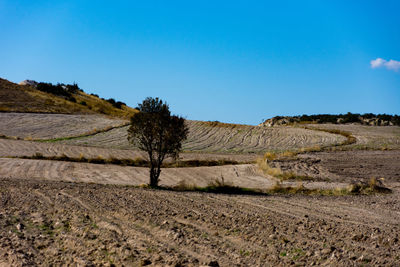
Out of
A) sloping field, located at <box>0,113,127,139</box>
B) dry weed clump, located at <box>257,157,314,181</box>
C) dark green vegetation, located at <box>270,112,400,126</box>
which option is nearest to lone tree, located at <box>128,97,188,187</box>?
dry weed clump, located at <box>257,157,314,181</box>

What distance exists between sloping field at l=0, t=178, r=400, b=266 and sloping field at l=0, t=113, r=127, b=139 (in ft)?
112

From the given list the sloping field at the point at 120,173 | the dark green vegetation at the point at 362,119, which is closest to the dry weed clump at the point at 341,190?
the sloping field at the point at 120,173

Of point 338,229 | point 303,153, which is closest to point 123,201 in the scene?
point 338,229

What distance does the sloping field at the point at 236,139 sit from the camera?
41750 millimetres

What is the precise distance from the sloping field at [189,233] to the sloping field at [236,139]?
27.4 m

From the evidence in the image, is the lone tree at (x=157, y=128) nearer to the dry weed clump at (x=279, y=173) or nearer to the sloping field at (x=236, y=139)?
the dry weed clump at (x=279, y=173)

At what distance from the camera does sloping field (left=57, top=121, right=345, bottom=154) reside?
41.8 metres

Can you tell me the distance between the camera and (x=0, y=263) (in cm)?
730

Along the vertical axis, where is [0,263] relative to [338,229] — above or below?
below

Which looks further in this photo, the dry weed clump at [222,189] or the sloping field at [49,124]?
the sloping field at [49,124]

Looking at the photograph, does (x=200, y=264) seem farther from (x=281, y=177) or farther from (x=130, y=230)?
(x=281, y=177)

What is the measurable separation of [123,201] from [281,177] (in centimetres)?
1269

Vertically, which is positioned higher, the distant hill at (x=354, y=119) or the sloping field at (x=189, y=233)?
the distant hill at (x=354, y=119)

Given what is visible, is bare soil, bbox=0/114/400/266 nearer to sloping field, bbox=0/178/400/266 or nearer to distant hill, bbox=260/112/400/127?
sloping field, bbox=0/178/400/266
